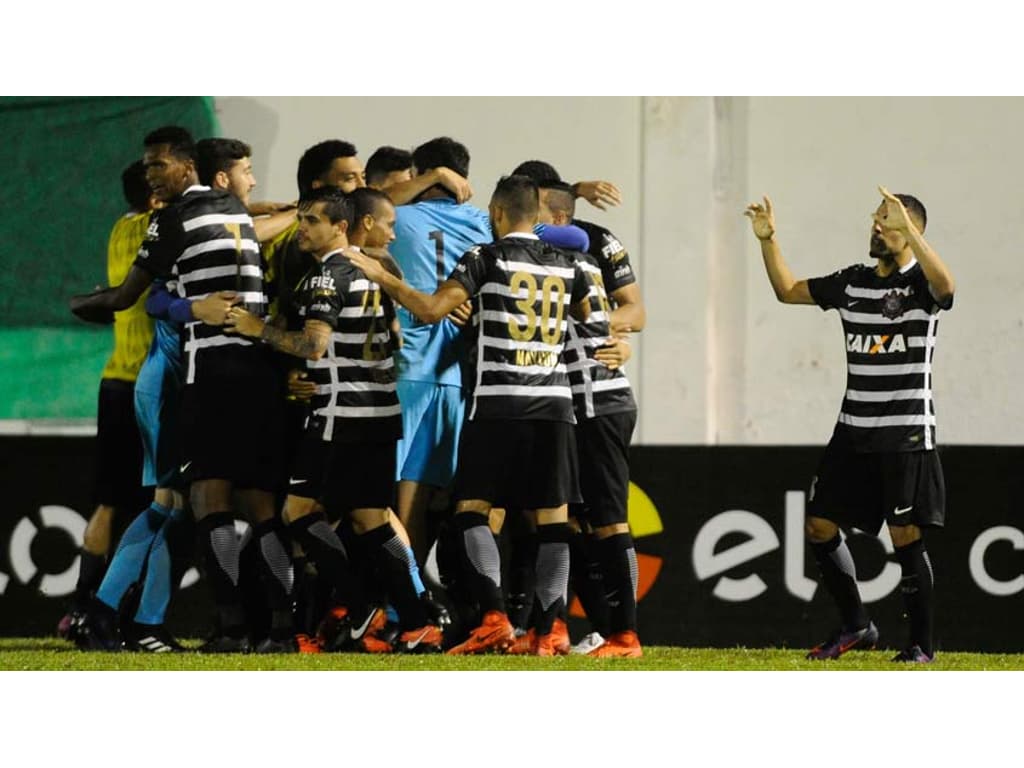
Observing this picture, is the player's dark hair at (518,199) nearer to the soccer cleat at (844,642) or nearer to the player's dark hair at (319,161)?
the player's dark hair at (319,161)

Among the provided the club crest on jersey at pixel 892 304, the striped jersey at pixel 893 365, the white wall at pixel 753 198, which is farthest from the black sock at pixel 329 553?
the white wall at pixel 753 198

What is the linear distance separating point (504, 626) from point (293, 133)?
4.70 metres

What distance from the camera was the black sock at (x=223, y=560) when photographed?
6.22 meters

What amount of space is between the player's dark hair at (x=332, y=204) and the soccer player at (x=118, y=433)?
95 centimetres

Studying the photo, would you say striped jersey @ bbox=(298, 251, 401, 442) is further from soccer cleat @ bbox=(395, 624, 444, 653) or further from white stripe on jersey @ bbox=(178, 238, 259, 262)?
soccer cleat @ bbox=(395, 624, 444, 653)

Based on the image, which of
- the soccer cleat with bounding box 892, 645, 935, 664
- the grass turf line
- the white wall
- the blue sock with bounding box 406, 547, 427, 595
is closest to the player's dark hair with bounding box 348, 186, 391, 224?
the blue sock with bounding box 406, 547, 427, 595

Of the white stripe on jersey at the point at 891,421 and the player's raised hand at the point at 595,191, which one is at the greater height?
the player's raised hand at the point at 595,191

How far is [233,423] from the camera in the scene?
6250 millimetres

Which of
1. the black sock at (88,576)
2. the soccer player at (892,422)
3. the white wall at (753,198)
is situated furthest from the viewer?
the white wall at (753,198)

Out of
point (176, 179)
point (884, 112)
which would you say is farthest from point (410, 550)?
point (884, 112)

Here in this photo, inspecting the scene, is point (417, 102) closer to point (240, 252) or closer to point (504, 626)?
point (240, 252)

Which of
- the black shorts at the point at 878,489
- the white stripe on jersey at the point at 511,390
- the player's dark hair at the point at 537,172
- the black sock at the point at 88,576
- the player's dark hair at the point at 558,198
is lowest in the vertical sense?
the black sock at the point at 88,576

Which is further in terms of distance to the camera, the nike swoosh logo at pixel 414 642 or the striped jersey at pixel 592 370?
the striped jersey at pixel 592 370

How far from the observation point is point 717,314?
32.6 ft
